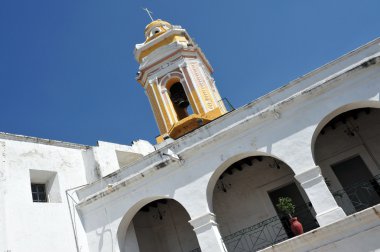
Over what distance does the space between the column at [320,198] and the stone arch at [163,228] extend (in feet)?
13.2

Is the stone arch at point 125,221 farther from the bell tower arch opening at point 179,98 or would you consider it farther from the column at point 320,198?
the bell tower arch opening at point 179,98

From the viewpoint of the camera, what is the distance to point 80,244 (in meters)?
9.96

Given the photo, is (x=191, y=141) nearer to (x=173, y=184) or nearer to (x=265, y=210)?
(x=173, y=184)

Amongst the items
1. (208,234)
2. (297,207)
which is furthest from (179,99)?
(208,234)

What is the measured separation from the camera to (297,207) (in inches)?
408

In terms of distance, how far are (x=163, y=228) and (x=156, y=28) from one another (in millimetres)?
9410

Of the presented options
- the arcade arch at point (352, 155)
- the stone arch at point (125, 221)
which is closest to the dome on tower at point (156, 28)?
the stone arch at point (125, 221)

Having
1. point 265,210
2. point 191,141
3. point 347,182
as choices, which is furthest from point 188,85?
point 347,182

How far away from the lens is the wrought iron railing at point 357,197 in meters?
9.44

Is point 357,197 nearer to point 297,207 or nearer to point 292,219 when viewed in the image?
point 297,207

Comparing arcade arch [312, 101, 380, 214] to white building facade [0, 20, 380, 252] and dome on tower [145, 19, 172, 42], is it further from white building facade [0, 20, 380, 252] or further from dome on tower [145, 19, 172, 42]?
dome on tower [145, 19, 172, 42]

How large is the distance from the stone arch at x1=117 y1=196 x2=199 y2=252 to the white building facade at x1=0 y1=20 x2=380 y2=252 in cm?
3

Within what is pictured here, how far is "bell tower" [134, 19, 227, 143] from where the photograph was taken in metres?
14.1

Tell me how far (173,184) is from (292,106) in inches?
139
